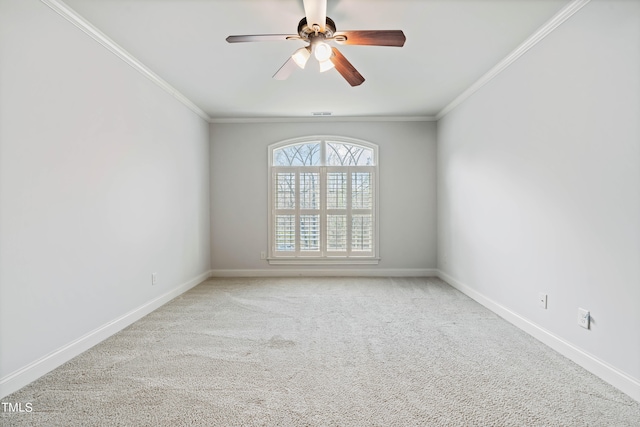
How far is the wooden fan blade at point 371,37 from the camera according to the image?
82.2 inches

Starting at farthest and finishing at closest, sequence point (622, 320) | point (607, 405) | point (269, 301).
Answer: point (269, 301), point (622, 320), point (607, 405)

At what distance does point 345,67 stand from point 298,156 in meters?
2.65

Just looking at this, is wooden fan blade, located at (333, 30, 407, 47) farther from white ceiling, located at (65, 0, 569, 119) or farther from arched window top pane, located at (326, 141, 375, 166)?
arched window top pane, located at (326, 141, 375, 166)

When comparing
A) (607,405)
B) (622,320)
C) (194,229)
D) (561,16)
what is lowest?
(607,405)

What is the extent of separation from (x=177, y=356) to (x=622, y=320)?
2.85 meters

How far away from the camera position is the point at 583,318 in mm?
2170

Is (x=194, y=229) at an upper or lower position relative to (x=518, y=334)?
upper

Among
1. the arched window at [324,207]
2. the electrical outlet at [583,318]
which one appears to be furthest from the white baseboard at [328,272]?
the electrical outlet at [583,318]

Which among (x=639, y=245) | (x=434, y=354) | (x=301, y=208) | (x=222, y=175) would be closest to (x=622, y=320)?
(x=639, y=245)

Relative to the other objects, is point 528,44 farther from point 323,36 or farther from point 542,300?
point 542,300

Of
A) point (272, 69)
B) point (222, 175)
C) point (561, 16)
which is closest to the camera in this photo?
point (561, 16)

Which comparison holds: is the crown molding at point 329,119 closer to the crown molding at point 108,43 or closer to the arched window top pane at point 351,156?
the arched window top pane at point 351,156

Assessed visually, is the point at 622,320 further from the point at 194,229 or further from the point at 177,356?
the point at 194,229

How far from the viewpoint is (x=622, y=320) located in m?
1.89
